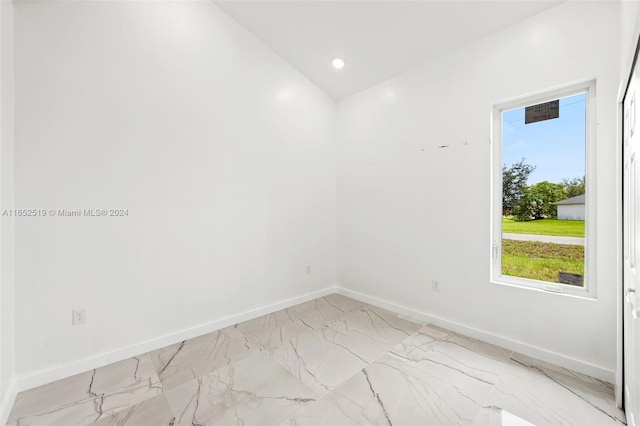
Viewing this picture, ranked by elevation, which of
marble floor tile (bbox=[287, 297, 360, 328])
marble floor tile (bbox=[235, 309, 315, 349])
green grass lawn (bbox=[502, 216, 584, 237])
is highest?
green grass lawn (bbox=[502, 216, 584, 237])

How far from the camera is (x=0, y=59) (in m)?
1.66

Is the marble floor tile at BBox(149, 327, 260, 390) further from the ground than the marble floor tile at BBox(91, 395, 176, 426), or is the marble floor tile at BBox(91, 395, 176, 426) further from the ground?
the marble floor tile at BBox(149, 327, 260, 390)

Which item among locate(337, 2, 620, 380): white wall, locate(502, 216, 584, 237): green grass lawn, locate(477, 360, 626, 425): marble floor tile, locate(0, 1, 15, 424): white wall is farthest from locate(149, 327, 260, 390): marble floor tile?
locate(502, 216, 584, 237): green grass lawn

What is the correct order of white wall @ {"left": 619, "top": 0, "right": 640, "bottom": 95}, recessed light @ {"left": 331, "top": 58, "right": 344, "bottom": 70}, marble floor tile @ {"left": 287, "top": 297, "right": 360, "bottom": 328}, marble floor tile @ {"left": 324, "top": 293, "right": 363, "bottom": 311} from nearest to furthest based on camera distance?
1. white wall @ {"left": 619, "top": 0, "right": 640, "bottom": 95}
2. marble floor tile @ {"left": 287, "top": 297, "right": 360, "bottom": 328}
3. recessed light @ {"left": 331, "top": 58, "right": 344, "bottom": 70}
4. marble floor tile @ {"left": 324, "top": 293, "right": 363, "bottom": 311}

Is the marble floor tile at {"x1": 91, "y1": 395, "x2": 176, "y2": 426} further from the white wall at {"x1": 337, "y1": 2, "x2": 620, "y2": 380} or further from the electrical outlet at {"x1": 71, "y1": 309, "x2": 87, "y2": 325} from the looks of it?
the white wall at {"x1": 337, "y1": 2, "x2": 620, "y2": 380}

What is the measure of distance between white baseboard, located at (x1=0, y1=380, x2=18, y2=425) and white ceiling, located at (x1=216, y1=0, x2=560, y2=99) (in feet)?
11.3

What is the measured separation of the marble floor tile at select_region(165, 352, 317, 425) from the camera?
164cm

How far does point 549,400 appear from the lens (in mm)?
1777

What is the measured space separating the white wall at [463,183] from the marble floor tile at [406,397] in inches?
32.0

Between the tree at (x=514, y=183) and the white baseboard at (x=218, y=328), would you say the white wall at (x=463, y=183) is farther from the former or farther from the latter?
the tree at (x=514, y=183)

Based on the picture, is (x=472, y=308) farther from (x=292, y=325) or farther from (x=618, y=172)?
(x=292, y=325)

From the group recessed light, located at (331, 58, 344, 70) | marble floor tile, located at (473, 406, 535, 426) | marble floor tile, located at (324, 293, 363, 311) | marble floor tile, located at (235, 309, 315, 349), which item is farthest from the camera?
marble floor tile, located at (324, 293, 363, 311)

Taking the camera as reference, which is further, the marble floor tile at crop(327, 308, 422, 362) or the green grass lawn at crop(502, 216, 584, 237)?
the marble floor tile at crop(327, 308, 422, 362)

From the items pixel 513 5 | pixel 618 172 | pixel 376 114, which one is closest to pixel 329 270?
pixel 376 114
